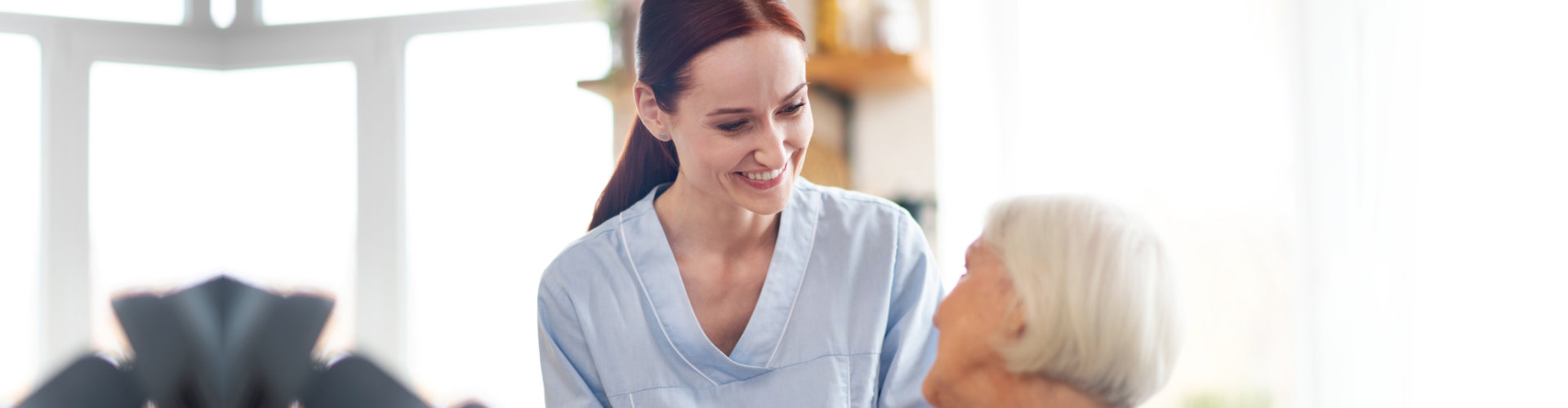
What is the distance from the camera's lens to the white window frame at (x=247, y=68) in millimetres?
1698

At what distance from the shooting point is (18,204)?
7.20ft

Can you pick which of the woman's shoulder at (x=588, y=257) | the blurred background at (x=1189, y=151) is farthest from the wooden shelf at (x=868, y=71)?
the woman's shoulder at (x=588, y=257)

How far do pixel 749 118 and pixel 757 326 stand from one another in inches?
10.8

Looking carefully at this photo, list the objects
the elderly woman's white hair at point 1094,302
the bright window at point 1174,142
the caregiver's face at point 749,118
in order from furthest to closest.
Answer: the bright window at point 1174,142 → the caregiver's face at point 749,118 → the elderly woman's white hair at point 1094,302

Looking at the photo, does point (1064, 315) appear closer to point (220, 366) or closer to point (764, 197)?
point (764, 197)

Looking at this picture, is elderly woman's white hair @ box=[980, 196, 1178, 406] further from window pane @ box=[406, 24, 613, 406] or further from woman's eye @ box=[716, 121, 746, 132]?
window pane @ box=[406, 24, 613, 406]

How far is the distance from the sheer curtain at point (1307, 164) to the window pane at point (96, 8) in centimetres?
160

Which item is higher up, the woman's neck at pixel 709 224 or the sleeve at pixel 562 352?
the woman's neck at pixel 709 224

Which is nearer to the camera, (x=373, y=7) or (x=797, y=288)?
(x=797, y=288)

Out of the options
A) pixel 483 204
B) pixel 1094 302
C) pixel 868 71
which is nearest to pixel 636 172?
pixel 1094 302

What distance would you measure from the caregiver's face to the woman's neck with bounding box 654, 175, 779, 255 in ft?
0.38

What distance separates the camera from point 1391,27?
6.83 ft

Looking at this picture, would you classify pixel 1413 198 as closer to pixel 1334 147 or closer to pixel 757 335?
pixel 1334 147

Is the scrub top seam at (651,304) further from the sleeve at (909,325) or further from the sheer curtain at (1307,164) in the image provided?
the sheer curtain at (1307,164)
